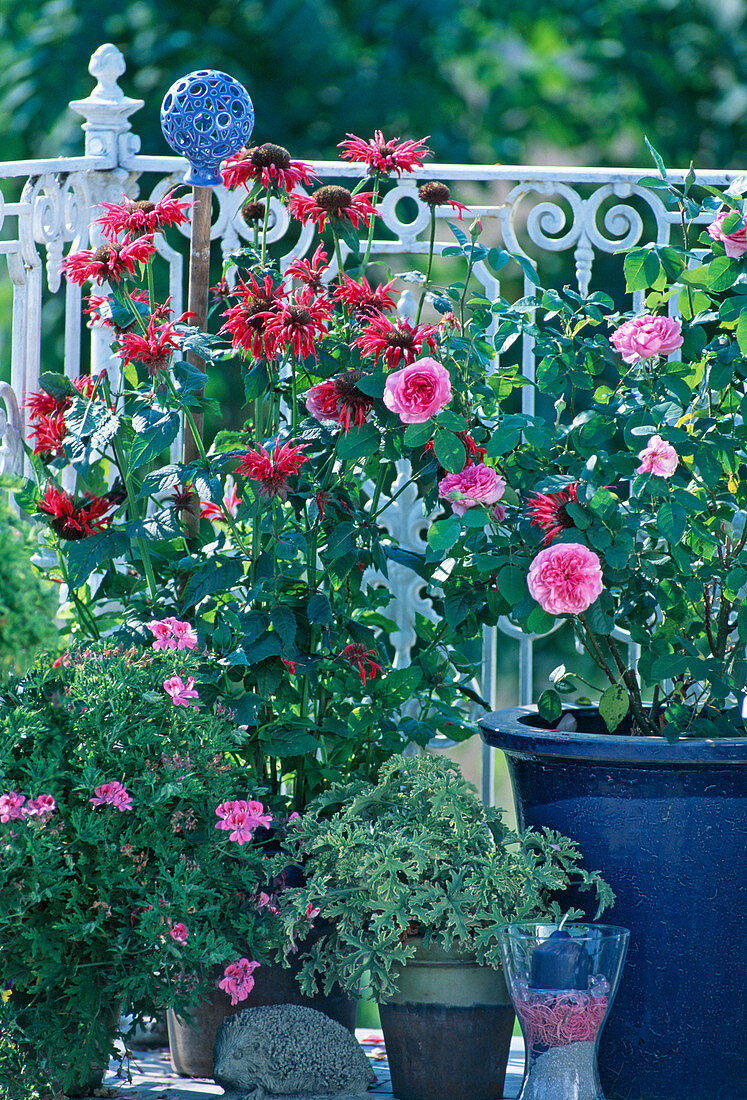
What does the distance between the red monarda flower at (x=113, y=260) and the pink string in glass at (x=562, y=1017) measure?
138cm

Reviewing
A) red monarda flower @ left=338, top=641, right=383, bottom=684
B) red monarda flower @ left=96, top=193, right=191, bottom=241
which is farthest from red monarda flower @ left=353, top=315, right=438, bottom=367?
red monarda flower @ left=338, top=641, right=383, bottom=684

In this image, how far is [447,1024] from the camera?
6.97 ft

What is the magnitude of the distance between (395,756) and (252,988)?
477mm

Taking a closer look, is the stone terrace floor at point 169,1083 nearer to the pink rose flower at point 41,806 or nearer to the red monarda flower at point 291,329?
the pink rose flower at point 41,806

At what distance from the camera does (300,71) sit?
529cm

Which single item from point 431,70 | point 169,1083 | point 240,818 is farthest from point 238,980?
point 431,70

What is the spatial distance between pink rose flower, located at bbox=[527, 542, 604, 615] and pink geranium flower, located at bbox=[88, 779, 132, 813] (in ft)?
2.40

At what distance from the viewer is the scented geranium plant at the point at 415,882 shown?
6.79 ft

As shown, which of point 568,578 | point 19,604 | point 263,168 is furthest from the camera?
point 263,168

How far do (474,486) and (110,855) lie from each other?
0.84 meters

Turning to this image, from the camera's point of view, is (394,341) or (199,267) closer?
(394,341)

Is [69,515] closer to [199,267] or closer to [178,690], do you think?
[178,690]

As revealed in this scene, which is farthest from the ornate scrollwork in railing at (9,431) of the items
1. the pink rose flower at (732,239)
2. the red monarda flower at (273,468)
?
the pink rose flower at (732,239)

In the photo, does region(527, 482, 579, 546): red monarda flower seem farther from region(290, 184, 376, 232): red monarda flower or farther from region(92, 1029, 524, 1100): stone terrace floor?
region(92, 1029, 524, 1100): stone terrace floor
